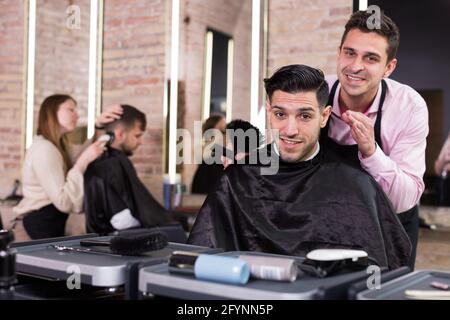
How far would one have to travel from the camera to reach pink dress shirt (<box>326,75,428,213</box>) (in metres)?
2.22

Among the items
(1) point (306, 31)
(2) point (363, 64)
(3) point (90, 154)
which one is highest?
(1) point (306, 31)

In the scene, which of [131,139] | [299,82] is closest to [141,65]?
[131,139]

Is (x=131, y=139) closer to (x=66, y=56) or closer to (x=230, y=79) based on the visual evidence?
(x=230, y=79)

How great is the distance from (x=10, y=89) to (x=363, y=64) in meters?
3.56

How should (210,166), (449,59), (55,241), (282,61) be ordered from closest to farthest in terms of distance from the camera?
(55,241) → (449,59) → (282,61) → (210,166)

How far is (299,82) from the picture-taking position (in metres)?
2.03

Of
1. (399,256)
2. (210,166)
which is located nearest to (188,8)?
(210,166)

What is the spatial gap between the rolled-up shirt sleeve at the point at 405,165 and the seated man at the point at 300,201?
0.22 metres

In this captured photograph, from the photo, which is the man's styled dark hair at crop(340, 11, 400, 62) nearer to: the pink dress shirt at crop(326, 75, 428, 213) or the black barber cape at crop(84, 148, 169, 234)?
the pink dress shirt at crop(326, 75, 428, 213)

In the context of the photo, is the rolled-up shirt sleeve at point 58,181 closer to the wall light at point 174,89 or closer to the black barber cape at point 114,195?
the black barber cape at point 114,195

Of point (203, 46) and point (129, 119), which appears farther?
point (129, 119)

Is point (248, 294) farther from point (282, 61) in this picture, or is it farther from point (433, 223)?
point (282, 61)

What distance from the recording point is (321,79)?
2092 mm
